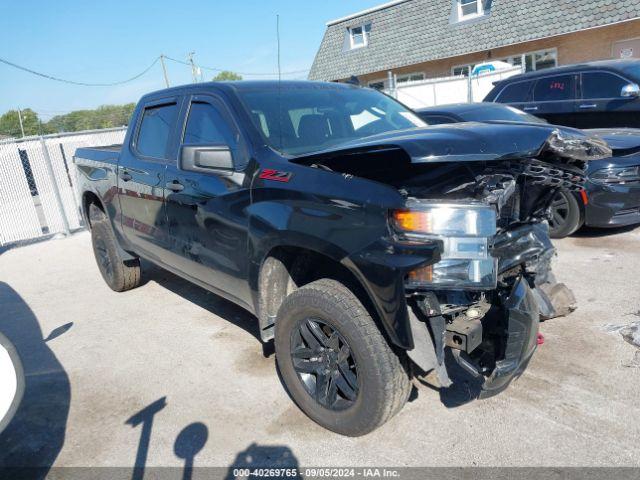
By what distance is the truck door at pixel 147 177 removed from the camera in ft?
13.2

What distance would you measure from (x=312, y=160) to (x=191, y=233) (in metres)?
1.30

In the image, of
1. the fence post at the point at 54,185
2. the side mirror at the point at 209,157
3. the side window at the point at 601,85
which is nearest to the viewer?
the side mirror at the point at 209,157

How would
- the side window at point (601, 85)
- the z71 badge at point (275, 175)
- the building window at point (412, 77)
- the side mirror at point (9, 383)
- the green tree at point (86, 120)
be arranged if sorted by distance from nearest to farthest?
1. the side mirror at point (9, 383)
2. the z71 badge at point (275, 175)
3. the side window at point (601, 85)
4. the building window at point (412, 77)
5. the green tree at point (86, 120)

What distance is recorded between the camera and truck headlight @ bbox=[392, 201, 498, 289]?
2.31 m

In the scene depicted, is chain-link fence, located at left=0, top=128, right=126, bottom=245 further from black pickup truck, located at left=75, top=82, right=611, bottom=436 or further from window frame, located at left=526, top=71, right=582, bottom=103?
window frame, located at left=526, top=71, right=582, bottom=103

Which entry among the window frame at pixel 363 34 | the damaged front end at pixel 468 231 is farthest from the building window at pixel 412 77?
the damaged front end at pixel 468 231

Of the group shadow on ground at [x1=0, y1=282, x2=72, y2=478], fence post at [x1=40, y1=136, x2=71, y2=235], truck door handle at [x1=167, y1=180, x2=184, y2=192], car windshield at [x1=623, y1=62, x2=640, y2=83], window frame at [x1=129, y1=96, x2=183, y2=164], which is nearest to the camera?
shadow on ground at [x1=0, y1=282, x2=72, y2=478]

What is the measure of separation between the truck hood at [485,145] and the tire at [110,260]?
11.3 ft

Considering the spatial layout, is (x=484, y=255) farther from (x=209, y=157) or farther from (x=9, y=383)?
(x=9, y=383)

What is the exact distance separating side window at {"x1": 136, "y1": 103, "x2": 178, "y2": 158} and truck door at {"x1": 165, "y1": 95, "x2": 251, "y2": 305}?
283 millimetres

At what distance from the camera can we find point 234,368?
3.76 metres

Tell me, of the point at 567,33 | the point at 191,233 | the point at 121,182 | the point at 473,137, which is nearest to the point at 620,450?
the point at 473,137

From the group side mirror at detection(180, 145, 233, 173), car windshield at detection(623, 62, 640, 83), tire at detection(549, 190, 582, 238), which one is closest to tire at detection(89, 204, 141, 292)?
side mirror at detection(180, 145, 233, 173)

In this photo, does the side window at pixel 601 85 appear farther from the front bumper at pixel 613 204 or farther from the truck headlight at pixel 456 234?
the truck headlight at pixel 456 234
